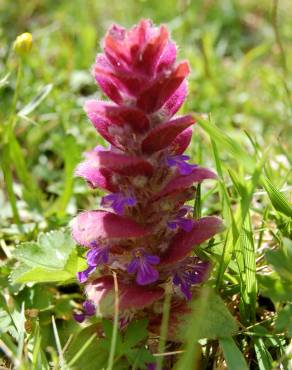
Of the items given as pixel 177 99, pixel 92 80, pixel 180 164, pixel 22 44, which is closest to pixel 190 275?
pixel 180 164

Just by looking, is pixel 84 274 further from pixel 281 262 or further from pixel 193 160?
pixel 193 160

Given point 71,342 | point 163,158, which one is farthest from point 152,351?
point 163,158

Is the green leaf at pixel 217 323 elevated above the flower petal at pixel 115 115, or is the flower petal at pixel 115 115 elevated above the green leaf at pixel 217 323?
the flower petal at pixel 115 115

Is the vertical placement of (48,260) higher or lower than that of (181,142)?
lower

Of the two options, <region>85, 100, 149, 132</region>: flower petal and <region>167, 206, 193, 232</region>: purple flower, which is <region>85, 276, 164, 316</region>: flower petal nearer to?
<region>167, 206, 193, 232</region>: purple flower

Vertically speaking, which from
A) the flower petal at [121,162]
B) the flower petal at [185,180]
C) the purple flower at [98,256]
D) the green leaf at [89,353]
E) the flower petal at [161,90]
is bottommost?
the green leaf at [89,353]

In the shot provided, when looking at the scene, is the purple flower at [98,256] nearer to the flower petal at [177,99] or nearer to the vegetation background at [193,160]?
the vegetation background at [193,160]

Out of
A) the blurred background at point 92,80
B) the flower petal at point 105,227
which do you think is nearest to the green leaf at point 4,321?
the flower petal at point 105,227

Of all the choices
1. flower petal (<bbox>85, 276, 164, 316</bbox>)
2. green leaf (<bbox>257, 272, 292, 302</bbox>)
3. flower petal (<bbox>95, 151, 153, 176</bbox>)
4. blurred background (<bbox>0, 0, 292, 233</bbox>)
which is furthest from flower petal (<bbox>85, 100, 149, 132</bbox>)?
blurred background (<bbox>0, 0, 292, 233</bbox>)
